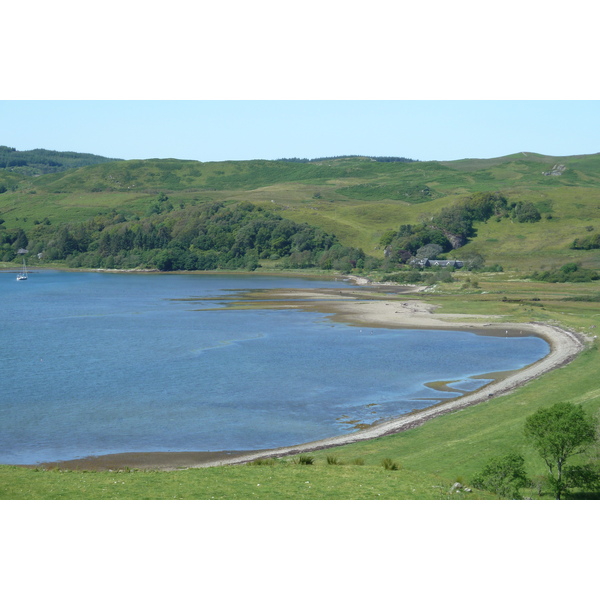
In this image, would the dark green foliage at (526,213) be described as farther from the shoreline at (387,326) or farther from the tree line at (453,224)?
the shoreline at (387,326)

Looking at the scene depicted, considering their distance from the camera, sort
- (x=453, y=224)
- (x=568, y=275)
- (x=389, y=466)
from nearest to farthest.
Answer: (x=389, y=466) → (x=568, y=275) → (x=453, y=224)

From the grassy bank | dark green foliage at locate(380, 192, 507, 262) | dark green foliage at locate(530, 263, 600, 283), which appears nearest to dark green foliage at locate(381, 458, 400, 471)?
the grassy bank

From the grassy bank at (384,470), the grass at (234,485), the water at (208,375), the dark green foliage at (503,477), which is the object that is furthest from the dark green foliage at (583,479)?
the water at (208,375)

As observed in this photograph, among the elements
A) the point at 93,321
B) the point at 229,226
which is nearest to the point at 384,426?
the point at 93,321

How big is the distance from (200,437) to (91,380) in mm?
15946

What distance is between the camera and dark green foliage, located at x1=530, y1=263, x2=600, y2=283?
11081 cm

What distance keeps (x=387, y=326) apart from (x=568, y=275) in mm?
52784

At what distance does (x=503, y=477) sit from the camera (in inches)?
822

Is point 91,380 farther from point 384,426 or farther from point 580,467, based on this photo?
point 580,467

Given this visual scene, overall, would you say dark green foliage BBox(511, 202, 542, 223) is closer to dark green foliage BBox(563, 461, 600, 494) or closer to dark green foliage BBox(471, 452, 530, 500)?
dark green foliage BBox(563, 461, 600, 494)

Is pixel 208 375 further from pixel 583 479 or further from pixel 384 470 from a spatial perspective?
pixel 583 479

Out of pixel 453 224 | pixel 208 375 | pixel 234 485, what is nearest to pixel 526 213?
pixel 453 224

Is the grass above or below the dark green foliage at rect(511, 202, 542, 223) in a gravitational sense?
below

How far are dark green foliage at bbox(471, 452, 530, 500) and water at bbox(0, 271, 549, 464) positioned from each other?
43.0 ft
